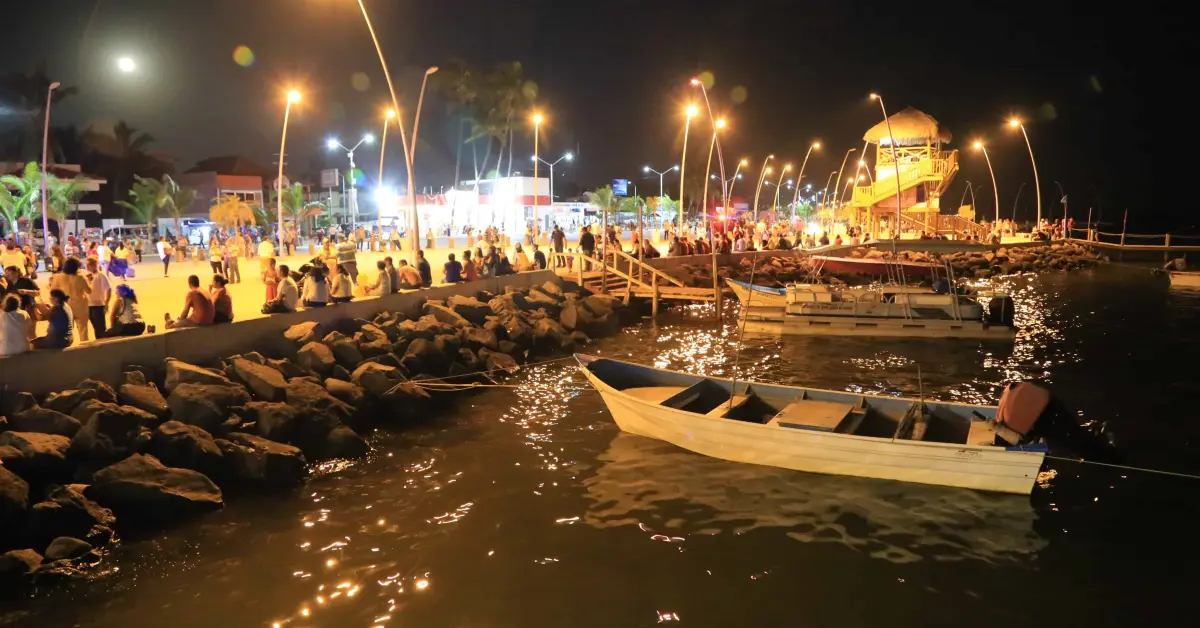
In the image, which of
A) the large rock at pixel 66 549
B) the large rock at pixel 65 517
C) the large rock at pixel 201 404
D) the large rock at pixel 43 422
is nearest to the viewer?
the large rock at pixel 66 549

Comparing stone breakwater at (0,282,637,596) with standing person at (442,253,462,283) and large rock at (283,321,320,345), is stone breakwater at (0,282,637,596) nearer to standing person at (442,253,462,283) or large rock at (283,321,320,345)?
large rock at (283,321,320,345)

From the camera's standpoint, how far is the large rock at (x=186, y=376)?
1423 centimetres

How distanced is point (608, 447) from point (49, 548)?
8557 mm

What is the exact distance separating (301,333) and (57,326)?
5.22 metres

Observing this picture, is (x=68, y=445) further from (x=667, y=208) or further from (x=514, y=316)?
(x=667, y=208)

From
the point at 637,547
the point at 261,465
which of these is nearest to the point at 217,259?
the point at 261,465

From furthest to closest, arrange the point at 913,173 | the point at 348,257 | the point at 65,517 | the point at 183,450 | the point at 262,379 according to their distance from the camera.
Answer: the point at 913,173, the point at 348,257, the point at 262,379, the point at 183,450, the point at 65,517

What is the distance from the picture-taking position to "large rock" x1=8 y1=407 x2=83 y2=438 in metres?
11.9

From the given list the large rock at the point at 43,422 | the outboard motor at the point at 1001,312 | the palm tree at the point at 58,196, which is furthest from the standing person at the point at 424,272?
the palm tree at the point at 58,196

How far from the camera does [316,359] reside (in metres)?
17.2

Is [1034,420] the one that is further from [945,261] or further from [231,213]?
[231,213]

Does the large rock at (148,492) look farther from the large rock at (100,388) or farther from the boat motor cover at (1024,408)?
the boat motor cover at (1024,408)

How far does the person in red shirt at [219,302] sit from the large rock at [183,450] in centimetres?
454

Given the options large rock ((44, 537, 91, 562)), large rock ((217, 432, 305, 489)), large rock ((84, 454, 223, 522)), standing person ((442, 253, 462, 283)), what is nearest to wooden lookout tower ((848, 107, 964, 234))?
standing person ((442, 253, 462, 283))
